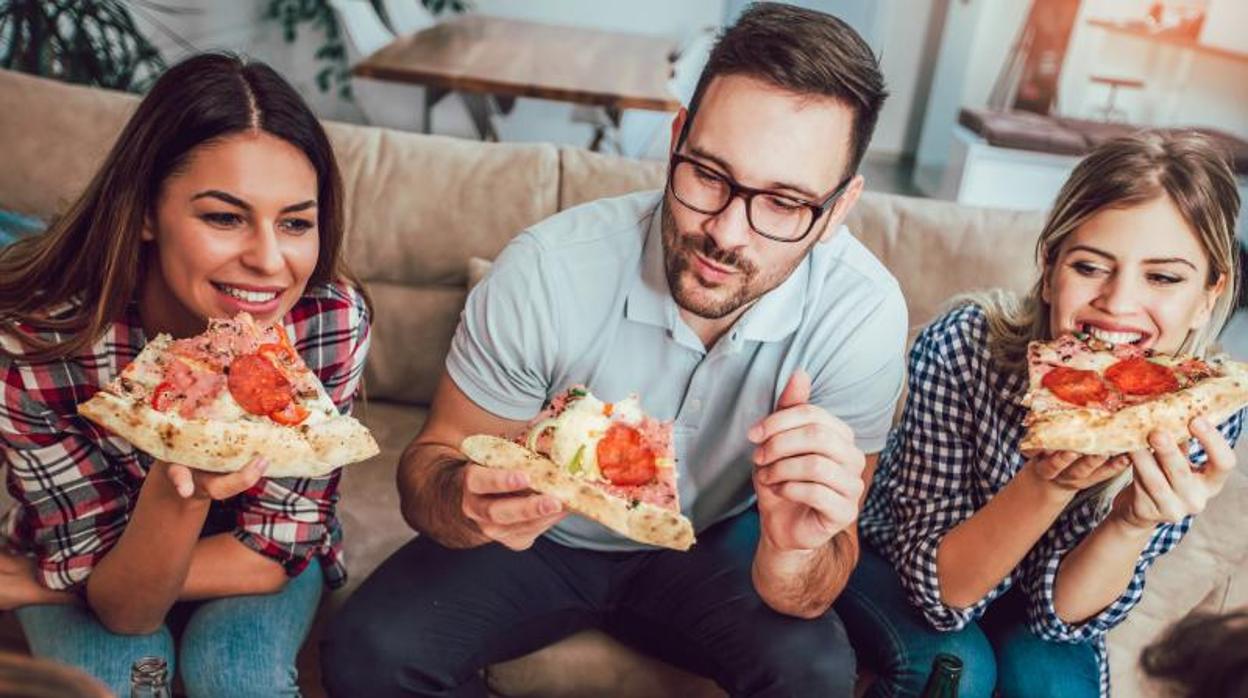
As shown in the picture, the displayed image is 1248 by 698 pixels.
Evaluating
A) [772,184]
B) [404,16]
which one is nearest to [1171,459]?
[772,184]

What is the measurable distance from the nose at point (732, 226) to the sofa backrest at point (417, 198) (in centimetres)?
85

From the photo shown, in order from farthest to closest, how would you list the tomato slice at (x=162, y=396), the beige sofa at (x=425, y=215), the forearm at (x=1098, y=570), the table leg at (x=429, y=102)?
1. the table leg at (x=429, y=102)
2. the beige sofa at (x=425, y=215)
3. the forearm at (x=1098, y=570)
4. the tomato slice at (x=162, y=396)

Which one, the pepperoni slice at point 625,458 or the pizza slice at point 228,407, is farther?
the pepperoni slice at point 625,458

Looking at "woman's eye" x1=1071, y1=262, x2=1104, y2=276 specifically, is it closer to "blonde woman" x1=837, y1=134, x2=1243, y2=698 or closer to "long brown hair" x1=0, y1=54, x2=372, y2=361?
"blonde woman" x1=837, y1=134, x2=1243, y2=698

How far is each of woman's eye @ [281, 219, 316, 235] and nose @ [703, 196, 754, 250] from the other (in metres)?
0.62

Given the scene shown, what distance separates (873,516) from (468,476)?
896mm

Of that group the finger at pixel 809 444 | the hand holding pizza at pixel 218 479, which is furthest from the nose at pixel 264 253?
the finger at pixel 809 444

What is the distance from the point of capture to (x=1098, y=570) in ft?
5.36

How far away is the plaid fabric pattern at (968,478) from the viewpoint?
1.71 meters

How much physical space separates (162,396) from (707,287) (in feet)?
2.66

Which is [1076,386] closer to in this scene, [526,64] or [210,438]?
[210,438]

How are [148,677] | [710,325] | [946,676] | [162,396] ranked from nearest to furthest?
[148,677] → [946,676] → [162,396] → [710,325]

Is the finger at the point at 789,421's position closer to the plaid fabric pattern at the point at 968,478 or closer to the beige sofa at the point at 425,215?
the plaid fabric pattern at the point at 968,478

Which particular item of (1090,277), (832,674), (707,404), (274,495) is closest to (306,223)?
(274,495)
